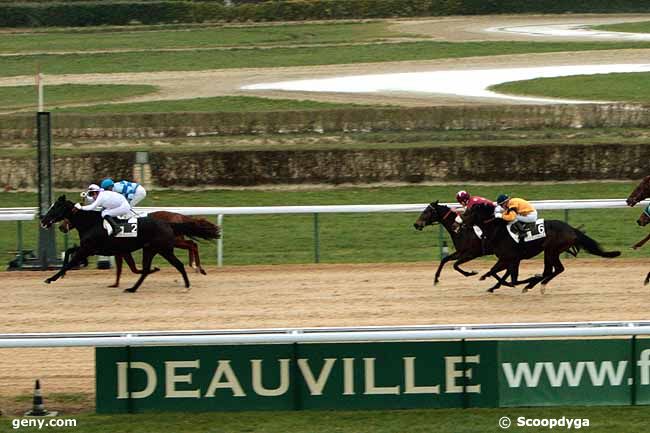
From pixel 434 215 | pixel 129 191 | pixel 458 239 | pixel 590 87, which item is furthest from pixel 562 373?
pixel 590 87

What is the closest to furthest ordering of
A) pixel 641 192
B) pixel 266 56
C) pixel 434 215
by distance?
pixel 434 215 → pixel 641 192 → pixel 266 56

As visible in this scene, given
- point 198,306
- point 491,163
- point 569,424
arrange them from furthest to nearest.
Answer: point 491,163
point 198,306
point 569,424

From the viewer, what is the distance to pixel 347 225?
615 inches

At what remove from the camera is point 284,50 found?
103 feet

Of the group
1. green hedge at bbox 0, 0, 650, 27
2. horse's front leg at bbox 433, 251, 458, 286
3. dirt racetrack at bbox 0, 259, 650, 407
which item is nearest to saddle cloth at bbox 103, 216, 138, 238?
dirt racetrack at bbox 0, 259, 650, 407

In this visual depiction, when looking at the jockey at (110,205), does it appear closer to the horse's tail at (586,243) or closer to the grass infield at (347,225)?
the grass infield at (347,225)

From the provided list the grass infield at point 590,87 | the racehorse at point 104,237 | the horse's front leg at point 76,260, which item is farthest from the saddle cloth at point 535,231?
the grass infield at point 590,87

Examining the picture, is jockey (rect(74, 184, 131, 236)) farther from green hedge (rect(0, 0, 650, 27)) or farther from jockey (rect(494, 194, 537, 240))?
green hedge (rect(0, 0, 650, 27))

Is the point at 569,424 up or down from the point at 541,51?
down

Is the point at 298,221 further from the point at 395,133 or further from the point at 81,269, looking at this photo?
the point at 395,133

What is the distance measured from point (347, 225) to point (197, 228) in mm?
3664

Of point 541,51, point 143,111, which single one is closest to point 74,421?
point 143,111

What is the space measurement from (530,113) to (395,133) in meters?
2.27

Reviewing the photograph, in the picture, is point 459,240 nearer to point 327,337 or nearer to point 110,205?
point 110,205
